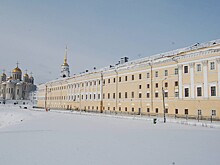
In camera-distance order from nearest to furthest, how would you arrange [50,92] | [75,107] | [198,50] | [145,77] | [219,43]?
[219,43] < [198,50] < [145,77] < [75,107] < [50,92]

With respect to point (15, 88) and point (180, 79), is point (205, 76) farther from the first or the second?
point (15, 88)

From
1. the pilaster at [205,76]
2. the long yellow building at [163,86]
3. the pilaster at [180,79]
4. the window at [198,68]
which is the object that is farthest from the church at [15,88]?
the pilaster at [205,76]

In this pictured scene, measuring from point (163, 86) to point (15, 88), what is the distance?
113 m

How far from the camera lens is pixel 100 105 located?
55125 millimetres

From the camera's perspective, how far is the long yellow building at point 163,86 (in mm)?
31641

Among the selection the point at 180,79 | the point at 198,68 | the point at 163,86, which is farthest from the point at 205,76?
the point at 163,86

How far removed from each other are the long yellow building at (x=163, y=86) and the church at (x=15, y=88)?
265ft

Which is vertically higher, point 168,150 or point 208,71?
point 208,71

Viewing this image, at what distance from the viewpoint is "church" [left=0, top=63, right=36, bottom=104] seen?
12875 centimetres

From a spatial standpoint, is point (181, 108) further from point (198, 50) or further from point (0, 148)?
point (0, 148)

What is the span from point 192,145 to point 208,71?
21479mm

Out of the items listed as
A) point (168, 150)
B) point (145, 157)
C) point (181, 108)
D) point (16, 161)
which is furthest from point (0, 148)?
point (181, 108)

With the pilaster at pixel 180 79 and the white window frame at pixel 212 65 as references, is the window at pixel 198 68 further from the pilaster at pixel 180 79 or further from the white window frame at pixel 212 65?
the pilaster at pixel 180 79

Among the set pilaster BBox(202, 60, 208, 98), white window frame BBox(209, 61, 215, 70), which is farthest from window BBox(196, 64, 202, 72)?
white window frame BBox(209, 61, 215, 70)
